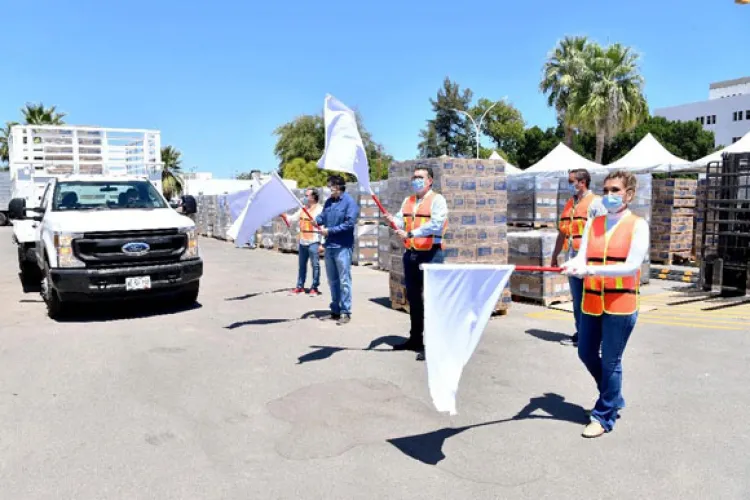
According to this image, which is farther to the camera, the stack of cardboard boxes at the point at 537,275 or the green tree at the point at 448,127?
the green tree at the point at 448,127

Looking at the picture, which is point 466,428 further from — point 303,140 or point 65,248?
point 303,140

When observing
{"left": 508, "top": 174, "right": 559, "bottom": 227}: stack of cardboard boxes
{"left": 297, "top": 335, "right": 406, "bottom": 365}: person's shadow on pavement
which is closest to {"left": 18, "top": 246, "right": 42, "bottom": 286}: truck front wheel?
{"left": 297, "top": 335, "right": 406, "bottom": 365}: person's shadow on pavement

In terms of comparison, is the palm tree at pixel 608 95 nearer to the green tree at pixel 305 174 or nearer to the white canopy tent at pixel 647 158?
the white canopy tent at pixel 647 158

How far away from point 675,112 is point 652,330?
3149 inches

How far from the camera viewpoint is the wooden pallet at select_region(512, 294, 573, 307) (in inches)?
373

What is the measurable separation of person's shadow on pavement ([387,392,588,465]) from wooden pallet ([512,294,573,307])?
4.48 m

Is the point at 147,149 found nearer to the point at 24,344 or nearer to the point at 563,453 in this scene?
the point at 24,344

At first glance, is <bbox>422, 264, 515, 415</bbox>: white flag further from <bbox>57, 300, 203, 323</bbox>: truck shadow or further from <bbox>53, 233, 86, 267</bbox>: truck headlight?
<bbox>57, 300, 203, 323</bbox>: truck shadow

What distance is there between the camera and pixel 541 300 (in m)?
9.52

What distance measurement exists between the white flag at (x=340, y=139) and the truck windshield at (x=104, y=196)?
4137mm

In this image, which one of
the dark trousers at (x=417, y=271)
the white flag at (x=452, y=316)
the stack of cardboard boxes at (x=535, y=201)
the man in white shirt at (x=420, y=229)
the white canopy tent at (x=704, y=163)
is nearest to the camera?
the white flag at (x=452, y=316)

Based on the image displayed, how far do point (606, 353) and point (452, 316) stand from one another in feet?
3.75

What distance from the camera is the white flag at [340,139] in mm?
6543

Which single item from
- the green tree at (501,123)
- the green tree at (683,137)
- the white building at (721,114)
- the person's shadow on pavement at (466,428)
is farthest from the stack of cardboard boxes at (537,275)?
the white building at (721,114)
